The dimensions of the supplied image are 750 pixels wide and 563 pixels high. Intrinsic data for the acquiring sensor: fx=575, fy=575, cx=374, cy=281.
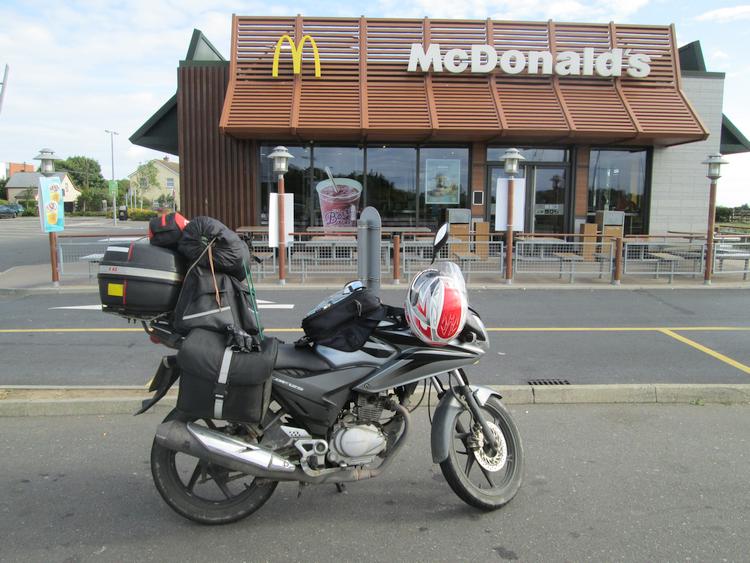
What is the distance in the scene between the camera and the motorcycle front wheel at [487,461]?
321cm

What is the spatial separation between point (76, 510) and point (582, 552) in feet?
9.20

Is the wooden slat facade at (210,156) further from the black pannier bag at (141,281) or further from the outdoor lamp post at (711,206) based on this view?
the black pannier bag at (141,281)

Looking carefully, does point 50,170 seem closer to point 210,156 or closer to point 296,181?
point 210,156

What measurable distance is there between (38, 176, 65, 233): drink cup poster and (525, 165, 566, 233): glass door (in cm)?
1230

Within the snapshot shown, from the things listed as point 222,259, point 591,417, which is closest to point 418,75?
point 591,417

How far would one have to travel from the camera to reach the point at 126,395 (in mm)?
5020

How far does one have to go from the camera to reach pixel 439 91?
15.6m

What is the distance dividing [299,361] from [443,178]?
14.5m

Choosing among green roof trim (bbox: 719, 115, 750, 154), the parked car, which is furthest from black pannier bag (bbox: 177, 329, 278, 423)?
the parked car

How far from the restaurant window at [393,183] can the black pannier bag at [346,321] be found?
13815 millimetres

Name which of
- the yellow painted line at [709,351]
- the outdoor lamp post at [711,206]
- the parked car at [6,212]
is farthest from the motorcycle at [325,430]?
the parked car at [6,212]

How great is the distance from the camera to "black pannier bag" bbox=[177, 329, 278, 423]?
290 centimetres

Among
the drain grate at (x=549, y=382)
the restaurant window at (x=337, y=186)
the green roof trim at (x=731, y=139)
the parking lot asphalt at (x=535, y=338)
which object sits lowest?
the parking lot asphalt at (x=535, y=338)

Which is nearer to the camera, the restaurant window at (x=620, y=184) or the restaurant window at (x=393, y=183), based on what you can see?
the restaurant window at (x=393, y=183)
